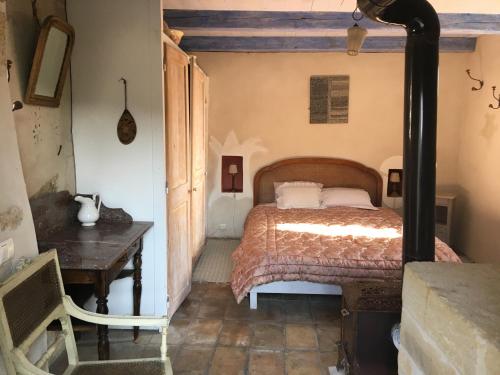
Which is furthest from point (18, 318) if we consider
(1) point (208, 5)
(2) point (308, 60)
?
(2) point (308, 60)

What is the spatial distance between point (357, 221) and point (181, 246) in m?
1.82

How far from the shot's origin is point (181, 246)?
3217 millimetres

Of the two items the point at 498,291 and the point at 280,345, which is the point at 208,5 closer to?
the point at 280,345

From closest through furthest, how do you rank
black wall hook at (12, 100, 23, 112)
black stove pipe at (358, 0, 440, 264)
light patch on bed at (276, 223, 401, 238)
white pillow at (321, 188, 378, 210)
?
black stove pipe at (358, 0, 440, 264)
black wall hook at (12, 100, 23, 112)
light patch on bed at (276, 223, 401, 238)
white pillow at (321, 188, 378, 210)

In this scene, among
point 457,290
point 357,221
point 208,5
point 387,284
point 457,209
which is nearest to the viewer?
point 457,290

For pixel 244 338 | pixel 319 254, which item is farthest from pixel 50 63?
pixel 319 254

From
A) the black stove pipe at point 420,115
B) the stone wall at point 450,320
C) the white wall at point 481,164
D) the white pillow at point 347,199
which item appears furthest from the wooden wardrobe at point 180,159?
the white wall at point 481,164

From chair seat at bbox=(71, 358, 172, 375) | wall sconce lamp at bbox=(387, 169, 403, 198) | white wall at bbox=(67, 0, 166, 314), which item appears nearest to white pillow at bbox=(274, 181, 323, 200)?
wall sconce lamp at bbox=(387, 169, 403, 198)

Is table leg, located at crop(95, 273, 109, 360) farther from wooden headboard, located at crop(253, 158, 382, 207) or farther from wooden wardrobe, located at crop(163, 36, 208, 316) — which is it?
wooden headboard, located at crop(253, 158, 382, 207)

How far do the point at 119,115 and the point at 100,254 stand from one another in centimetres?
105

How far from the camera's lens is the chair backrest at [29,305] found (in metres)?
1.32

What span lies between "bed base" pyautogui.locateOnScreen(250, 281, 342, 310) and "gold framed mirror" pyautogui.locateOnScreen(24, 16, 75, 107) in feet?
6.47

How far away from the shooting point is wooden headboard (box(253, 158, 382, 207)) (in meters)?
5.00

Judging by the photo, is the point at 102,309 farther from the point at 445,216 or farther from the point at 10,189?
the point at 445,216
